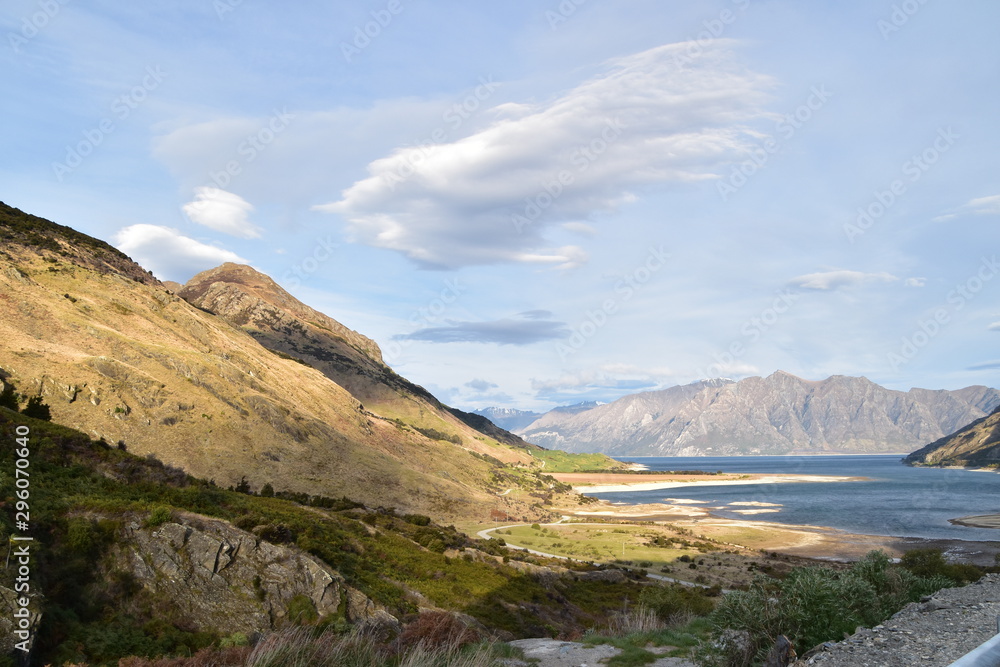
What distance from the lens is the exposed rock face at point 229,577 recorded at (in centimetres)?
1938

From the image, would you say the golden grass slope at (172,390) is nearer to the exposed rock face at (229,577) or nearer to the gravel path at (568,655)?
the exposed rock face at (229,577)

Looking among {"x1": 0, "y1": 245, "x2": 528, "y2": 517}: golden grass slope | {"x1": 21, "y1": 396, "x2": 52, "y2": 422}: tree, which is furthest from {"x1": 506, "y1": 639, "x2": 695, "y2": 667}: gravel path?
{"x1": 0, "y1": 245, "x2": 528, "y2": 517}: golden grass slope

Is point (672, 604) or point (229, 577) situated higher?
point (229, 577)

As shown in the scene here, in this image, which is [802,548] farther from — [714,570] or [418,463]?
[418,463]

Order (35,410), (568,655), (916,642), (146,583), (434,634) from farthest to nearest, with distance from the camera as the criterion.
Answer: (35,410) < (568,655) < (434,634) < (146,583) < (916,642)

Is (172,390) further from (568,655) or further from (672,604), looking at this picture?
(568,655)

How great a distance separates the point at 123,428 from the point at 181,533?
46461mm

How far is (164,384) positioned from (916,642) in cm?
7528

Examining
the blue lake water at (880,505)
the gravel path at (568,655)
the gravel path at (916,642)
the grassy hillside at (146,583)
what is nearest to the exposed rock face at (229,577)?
the grassy hillside at (146,583)

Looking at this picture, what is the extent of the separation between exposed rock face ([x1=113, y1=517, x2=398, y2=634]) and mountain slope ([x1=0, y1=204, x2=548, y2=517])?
43129 millimetres

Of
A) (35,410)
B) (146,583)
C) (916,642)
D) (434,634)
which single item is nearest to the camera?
(916,642)

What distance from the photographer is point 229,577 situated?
21.1m

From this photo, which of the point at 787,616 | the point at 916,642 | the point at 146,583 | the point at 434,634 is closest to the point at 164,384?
the point at 146,583

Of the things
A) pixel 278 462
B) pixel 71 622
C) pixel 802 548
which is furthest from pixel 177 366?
pixel 802 548
